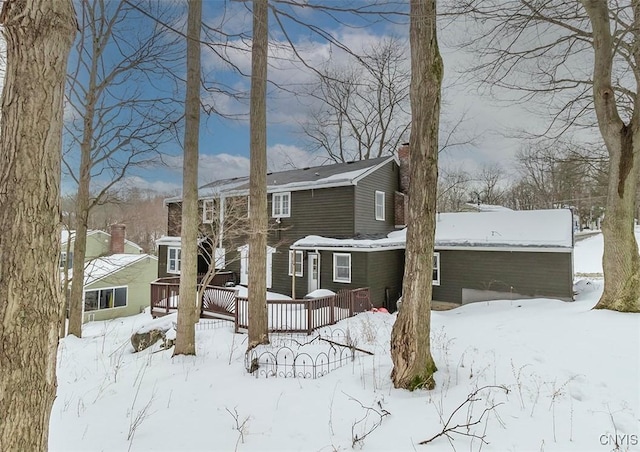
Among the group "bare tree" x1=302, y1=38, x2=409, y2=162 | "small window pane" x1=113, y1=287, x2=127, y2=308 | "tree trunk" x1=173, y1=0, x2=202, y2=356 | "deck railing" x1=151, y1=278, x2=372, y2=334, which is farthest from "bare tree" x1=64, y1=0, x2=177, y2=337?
"bare tree" x1=302, y1=38, x2=409, y2=162

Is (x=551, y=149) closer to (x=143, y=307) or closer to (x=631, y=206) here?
(x=631, y=206)

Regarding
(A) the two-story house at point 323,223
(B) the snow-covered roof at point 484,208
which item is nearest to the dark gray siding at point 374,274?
(A) the two-story house at point 323,223

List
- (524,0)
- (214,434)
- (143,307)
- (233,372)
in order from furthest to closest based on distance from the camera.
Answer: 1. (143,307)
2. (524,0)
3. (233,372)
4. (214,434)

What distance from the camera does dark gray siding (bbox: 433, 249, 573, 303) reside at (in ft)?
40.3

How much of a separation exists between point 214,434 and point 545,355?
16.3 ft

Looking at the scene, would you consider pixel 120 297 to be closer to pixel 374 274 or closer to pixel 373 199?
pixel 374 274

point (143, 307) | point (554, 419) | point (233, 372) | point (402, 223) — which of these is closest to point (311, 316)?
point (233, 372)

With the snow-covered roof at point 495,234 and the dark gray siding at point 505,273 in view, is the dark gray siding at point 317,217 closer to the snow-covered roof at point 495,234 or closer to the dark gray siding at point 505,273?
the snow-covered roof at point 495,234

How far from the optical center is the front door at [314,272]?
48.9ft

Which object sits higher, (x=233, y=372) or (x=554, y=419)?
(x=554, y=419)

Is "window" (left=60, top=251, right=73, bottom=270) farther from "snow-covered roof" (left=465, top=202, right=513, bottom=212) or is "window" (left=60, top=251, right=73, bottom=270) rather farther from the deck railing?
"snow-covered roof" (left=465, top=202, right=513, bottom=212)

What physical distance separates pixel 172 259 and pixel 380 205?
12.0 metres

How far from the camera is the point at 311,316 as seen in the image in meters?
10.0

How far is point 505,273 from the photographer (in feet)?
43.4
